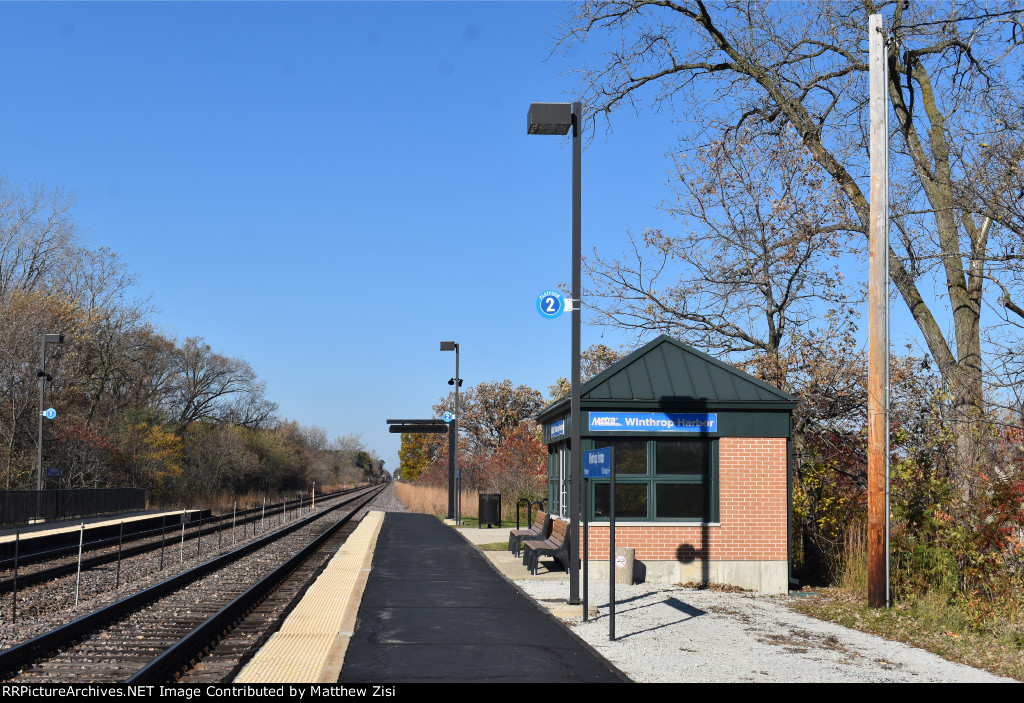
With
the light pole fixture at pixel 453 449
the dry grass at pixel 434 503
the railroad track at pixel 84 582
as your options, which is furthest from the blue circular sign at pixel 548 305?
the dry grass at pixel 434 503

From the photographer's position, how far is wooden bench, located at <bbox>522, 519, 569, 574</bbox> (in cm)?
1631

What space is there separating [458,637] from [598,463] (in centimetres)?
262

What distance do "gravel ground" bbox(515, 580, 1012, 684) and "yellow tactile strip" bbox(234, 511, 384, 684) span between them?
265 cm

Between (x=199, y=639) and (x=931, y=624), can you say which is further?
(x=931, y=624)

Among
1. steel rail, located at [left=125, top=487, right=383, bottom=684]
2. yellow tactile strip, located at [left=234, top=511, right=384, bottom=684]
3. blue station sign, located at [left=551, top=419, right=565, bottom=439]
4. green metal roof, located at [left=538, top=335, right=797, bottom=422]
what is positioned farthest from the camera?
blue station sign, located at [left=551, top=419, right=565, bottom=439]

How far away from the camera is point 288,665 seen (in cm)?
834

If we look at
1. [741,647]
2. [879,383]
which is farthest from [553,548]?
[741,647]

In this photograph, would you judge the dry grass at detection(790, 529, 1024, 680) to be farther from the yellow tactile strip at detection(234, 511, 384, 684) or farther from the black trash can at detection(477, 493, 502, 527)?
the black trash can at detection(477, 493, 502, 527)

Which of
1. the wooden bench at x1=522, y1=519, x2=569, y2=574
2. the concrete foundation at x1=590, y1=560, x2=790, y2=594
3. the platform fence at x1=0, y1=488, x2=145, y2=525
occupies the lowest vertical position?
the platform fence at x1=0, y1=488, x2=145, y2=525

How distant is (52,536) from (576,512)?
1592 cm

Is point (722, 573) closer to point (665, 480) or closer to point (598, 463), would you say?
point (665, 480)

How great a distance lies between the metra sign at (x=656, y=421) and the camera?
16.1m

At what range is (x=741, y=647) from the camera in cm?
983

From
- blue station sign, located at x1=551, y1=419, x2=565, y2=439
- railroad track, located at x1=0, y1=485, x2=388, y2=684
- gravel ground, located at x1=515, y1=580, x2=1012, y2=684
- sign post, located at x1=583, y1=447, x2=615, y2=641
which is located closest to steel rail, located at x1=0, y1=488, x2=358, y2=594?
railroad track, located at x1=0, y1=485, x2=388, y2=684
